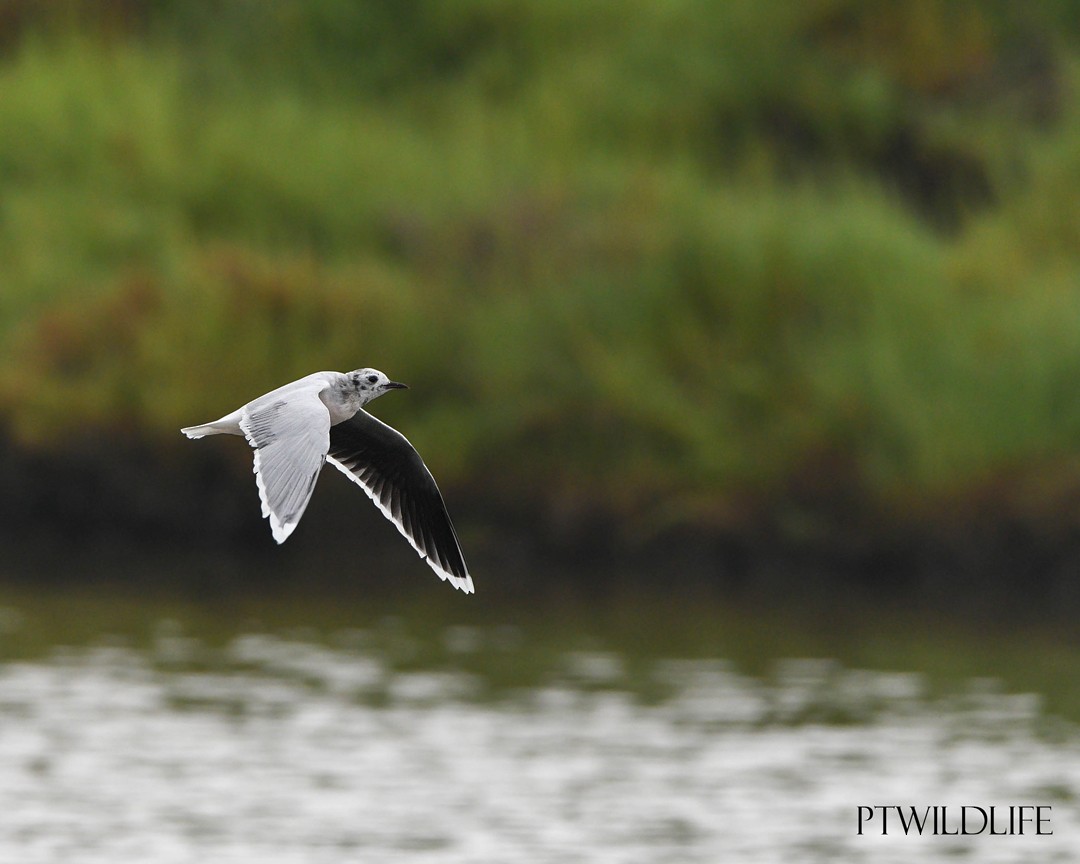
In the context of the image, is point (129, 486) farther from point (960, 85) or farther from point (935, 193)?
point (960, 85)

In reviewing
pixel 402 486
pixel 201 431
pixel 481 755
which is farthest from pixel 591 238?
pixel 201 431

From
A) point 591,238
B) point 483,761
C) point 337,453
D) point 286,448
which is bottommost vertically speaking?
point 286,448

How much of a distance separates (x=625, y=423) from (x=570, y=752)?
707 cm

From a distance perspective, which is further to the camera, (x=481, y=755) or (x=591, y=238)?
(x=591, y=238)

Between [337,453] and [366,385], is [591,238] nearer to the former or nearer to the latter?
[337,453]

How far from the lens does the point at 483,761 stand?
45.4 ft

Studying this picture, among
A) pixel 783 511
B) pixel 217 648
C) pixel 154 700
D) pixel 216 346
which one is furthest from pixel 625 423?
pixel 154 700

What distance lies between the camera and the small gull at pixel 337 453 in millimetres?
7812

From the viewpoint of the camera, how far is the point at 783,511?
1995 cm

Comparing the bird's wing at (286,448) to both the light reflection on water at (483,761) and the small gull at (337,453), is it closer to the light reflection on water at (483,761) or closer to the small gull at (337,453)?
the small gull at (337,453)

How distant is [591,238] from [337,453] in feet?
40.7

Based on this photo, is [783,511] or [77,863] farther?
[783,511]

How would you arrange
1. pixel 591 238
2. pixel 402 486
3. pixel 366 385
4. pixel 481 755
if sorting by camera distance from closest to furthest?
pixel 366 385 < pixel 402 486 < pixel 481 755 < pixel 591 238

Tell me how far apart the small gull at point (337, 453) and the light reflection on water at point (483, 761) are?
222 centimetres
